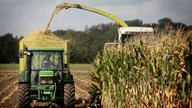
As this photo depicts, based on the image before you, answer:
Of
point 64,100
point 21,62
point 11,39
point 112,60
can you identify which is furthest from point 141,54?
point 11,39

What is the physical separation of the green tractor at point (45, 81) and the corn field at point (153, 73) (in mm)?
1377

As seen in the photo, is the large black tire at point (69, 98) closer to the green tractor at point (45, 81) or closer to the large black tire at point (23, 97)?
the green tractor at point (45, 81)

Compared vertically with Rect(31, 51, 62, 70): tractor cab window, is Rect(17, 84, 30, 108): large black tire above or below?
below

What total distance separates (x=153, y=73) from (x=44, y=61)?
16.8ft

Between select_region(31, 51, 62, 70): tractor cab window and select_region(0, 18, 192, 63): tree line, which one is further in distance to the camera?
select_region(0, 18, 192, 63): tree line

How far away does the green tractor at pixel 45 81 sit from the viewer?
38.2ft

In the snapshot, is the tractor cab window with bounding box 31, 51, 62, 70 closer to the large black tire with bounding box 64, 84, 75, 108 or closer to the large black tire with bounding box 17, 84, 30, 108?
the large black tire with bounding box 17, 84, 30, 108

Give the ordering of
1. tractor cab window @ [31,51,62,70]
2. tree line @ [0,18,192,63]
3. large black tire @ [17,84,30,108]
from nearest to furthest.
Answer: large black tire @ [17,84,30,108] < tractor cab window @ [31,51,62,70] < tree line @ [0,18,192,63]

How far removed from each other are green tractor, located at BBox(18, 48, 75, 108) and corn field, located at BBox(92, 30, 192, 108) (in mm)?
1377

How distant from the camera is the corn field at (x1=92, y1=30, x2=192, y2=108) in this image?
6.85m

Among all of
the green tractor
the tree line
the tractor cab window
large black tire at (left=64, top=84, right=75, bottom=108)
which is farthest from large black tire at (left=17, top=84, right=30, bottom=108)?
the tree line

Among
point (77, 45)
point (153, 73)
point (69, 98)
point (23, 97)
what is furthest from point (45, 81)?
point (77, 45)

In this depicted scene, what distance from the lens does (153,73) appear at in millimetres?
7957

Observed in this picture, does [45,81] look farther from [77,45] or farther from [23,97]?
[77,45]
